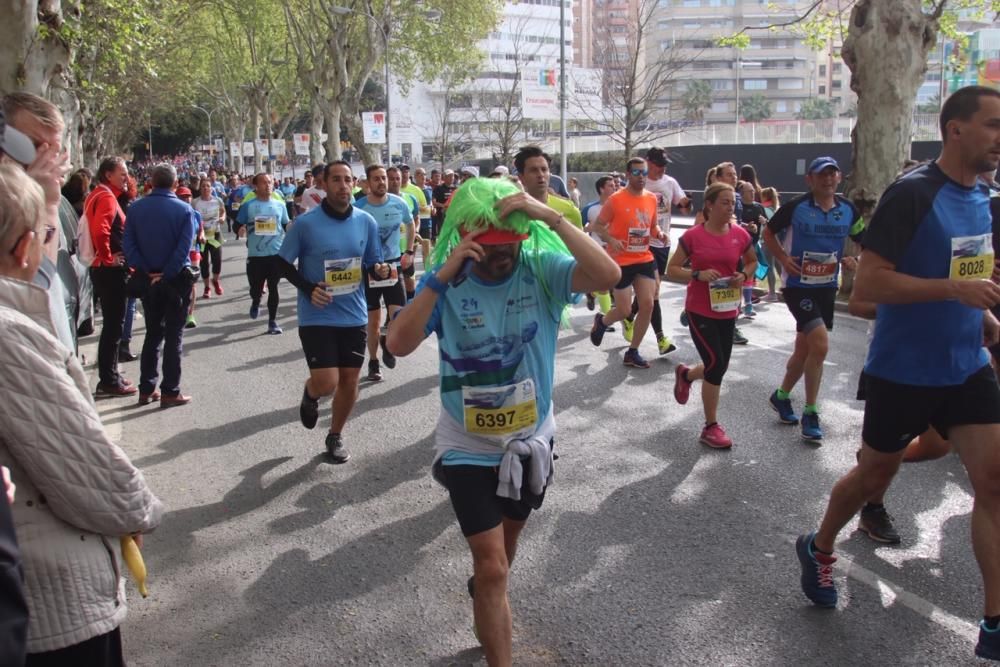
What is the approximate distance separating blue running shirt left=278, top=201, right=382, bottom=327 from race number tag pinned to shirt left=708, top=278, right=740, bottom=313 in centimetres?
246

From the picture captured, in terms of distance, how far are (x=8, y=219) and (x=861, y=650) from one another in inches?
130

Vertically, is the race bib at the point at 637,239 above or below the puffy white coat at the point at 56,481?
above

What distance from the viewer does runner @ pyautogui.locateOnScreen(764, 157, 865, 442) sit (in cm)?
643

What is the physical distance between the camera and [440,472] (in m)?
3.33

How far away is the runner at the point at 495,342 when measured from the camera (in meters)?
3.10

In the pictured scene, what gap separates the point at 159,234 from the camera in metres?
8.01

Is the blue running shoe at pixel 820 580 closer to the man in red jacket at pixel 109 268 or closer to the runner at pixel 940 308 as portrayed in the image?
the runner at pixel 940 308

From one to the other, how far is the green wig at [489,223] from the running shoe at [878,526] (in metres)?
2.46

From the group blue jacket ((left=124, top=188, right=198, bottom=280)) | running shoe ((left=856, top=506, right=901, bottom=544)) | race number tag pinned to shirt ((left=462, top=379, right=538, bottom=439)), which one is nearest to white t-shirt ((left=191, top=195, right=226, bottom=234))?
blue jacket ((left=124, top=188, right=198, bottom=280))

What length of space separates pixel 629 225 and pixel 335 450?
3938 mm

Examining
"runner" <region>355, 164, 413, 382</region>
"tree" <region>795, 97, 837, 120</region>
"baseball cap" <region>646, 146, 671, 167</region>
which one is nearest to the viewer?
"runner" <region>355, 164, 413, 382</region>

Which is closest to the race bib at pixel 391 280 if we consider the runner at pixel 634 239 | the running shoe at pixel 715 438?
the runner at pixel 634 239

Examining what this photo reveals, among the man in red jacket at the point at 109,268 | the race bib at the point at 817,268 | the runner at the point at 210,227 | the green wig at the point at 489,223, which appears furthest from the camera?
the runner at the point at 210,227

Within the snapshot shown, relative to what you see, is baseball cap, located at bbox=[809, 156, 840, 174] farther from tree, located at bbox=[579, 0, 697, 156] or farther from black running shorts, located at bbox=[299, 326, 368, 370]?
tree, located at bbox=[579, 0, 697, 156]
